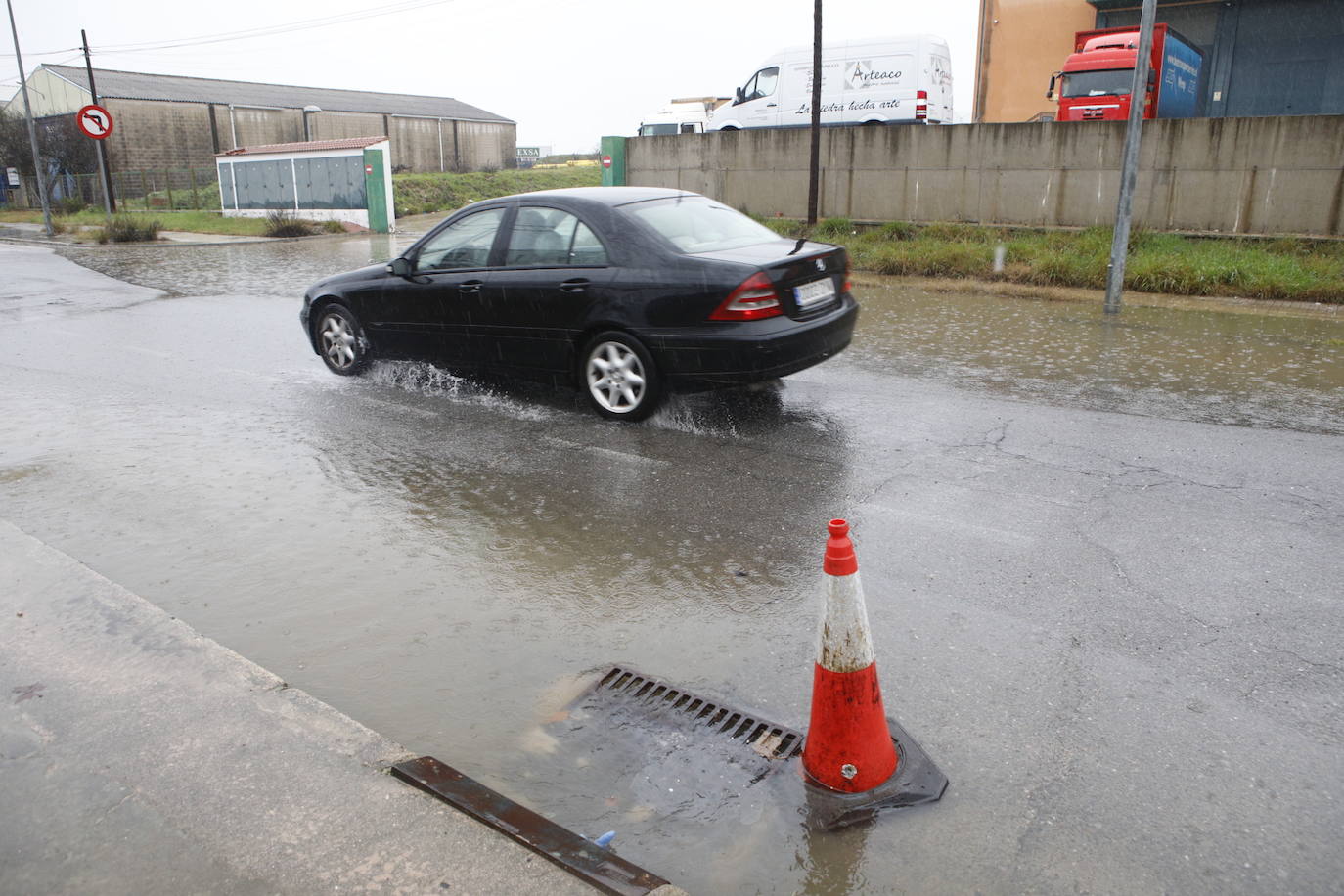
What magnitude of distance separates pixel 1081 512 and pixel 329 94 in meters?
65.5

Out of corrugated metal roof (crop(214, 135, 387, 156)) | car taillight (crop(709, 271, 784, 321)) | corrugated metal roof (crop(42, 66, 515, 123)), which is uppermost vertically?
corrugated metal roof (crop(42, 66, 515, 123))

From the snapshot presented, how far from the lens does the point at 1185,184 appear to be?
1527 centimetres

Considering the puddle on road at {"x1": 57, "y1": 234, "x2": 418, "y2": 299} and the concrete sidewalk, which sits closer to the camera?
the concrete sidewalk

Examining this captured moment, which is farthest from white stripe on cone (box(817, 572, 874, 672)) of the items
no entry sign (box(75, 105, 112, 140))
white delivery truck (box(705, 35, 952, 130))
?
no entry sign (box(75, 105, 112, 140))

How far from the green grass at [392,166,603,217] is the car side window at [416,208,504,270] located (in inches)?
1117

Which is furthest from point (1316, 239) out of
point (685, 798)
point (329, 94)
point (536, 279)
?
point (329, 94)

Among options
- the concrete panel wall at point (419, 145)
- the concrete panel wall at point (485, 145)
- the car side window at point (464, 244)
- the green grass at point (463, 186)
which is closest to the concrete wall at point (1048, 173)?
the car side window at point (464, 244)

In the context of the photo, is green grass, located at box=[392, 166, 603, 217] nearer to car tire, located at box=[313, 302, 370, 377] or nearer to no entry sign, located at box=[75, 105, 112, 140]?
no entry sign, located at box=[75, 105, 112, 140]

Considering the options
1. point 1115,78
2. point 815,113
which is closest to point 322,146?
point 815,113

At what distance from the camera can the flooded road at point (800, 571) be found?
2.76 meters

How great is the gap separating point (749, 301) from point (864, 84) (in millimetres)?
19811

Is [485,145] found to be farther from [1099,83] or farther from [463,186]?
[1099,83]

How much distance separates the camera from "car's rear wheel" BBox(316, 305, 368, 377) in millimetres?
8172

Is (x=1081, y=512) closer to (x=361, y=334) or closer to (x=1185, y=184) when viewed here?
(x=361, y=334)
